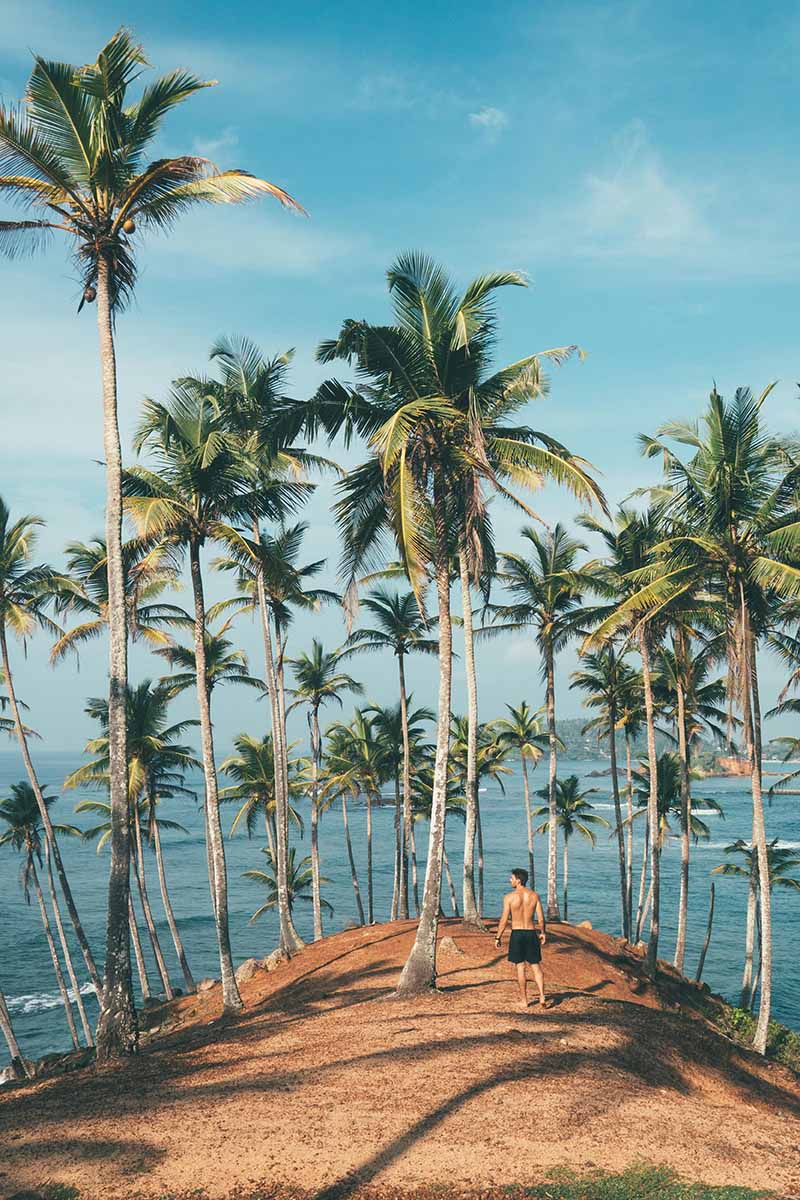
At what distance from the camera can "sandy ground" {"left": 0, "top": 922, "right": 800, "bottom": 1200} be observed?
7559 mm

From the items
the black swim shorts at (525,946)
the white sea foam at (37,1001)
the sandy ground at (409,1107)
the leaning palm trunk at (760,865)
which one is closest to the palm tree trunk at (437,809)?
the sandy ground at (409,1107)

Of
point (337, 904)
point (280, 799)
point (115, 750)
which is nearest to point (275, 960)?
point (280, 799)

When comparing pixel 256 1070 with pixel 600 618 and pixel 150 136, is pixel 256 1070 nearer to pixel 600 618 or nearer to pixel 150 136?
pixel 150 136

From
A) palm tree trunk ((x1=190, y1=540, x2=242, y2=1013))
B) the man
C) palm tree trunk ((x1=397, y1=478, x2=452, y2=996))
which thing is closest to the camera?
the man

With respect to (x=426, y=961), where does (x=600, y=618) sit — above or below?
above

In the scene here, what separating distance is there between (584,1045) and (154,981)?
43148mm

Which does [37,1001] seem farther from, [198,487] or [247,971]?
[198,487]

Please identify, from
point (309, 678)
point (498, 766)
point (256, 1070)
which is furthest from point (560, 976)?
point (498, 766)

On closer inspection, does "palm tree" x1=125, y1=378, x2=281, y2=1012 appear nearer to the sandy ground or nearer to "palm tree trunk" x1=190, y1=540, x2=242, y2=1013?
"palm tree trunk" x1=190, y1=540, x2=242, y2=1013

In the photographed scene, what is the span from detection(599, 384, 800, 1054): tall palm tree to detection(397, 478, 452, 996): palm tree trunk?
515 cm

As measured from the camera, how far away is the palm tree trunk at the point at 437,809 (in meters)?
14.1

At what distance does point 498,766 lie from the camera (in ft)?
136

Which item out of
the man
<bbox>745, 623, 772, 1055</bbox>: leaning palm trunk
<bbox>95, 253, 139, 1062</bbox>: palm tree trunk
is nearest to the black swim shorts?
the man

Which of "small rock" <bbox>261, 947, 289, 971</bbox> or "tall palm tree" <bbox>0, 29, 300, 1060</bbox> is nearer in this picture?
"tall palm tree" <bbox>0, 29, 300, 1060</bbox>
